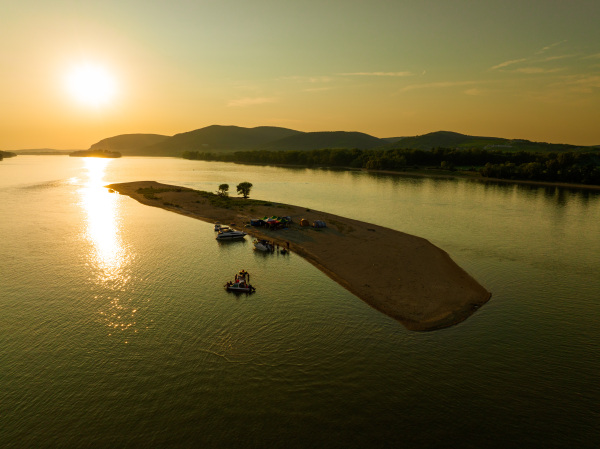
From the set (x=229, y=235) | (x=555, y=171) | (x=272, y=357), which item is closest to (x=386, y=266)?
(x=272, y=357)

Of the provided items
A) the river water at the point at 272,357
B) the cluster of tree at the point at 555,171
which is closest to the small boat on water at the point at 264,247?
the river water at the point at 272,357

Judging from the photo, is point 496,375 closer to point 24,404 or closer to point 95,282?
point 24,404

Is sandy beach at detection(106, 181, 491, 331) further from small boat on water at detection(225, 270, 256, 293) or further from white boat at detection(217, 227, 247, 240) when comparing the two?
small boat on water at detection(225, 270, 256, 293)

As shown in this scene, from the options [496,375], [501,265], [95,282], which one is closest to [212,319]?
[95,282]

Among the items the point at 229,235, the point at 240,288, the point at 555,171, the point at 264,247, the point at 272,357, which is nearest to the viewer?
the point at 272,357

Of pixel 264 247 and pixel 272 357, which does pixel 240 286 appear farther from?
pixel 264 247

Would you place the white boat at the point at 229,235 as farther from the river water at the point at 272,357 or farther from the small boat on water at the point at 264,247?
the small boat on water at the point at 264,247
